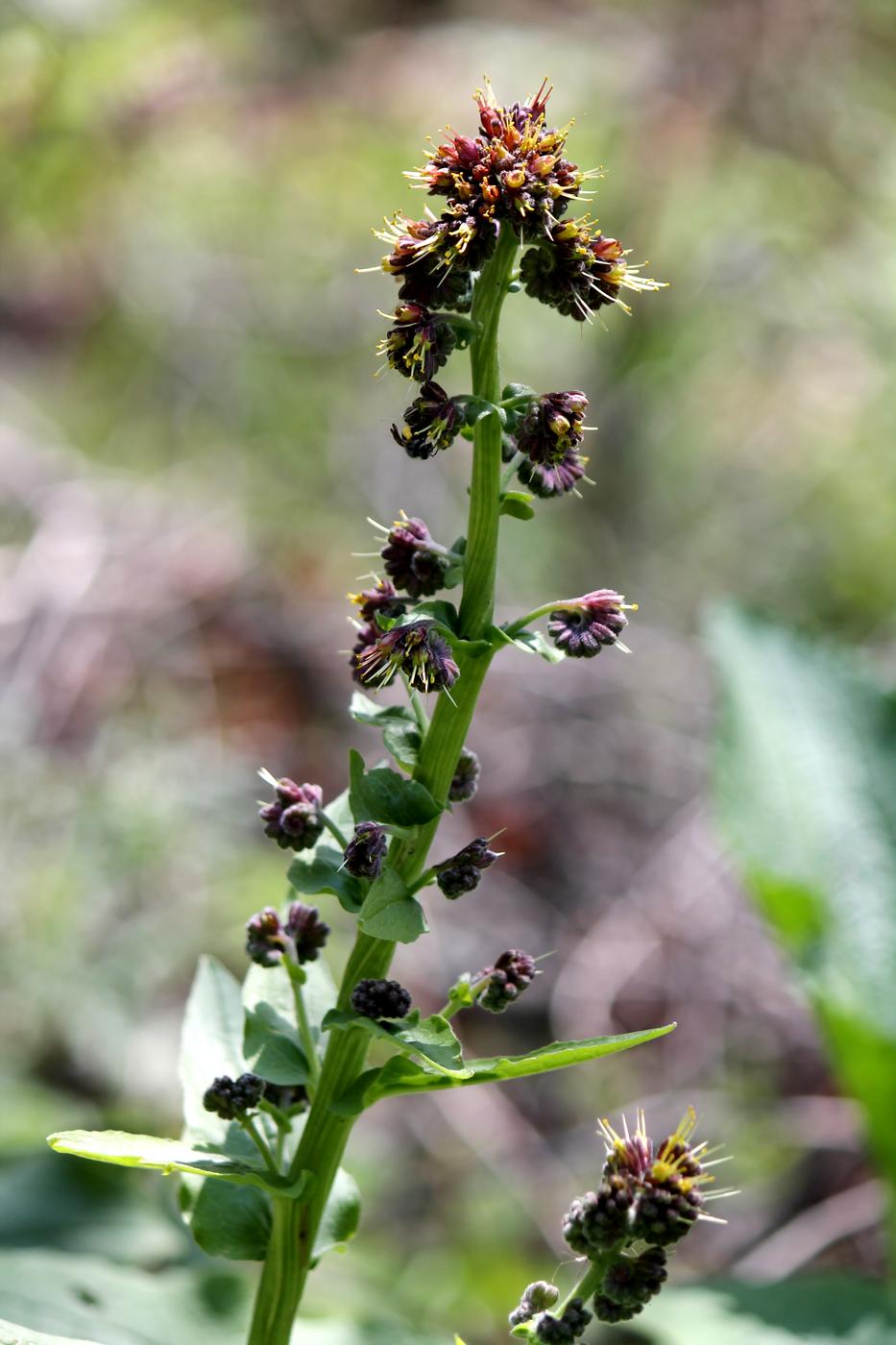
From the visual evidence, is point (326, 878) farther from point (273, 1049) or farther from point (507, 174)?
point (507, 174)

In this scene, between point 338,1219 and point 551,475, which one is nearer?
point 551,475

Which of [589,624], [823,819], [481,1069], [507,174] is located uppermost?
[823,819]

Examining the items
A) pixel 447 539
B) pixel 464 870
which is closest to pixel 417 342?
pixel 464 870

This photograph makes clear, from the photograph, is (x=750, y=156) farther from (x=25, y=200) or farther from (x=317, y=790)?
(x=317, y=790)

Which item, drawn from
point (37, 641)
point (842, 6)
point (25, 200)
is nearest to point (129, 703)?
point (37, 641)

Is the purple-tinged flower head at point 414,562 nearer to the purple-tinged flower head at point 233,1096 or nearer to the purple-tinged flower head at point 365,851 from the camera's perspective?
the purple-tinged flower head at point 365,851

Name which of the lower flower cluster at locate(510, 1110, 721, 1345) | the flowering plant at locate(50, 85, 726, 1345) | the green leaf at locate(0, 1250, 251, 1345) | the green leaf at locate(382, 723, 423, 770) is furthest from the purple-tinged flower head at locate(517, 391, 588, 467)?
the green leaf at locate(0, 1250, 251, 1345)
